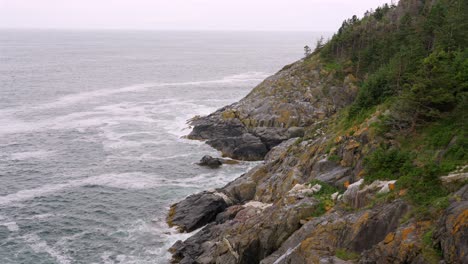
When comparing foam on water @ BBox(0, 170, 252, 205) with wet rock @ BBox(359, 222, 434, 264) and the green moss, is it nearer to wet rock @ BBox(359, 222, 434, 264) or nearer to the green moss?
the green moss

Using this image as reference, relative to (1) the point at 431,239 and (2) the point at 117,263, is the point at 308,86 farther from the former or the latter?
(1) the point at 431,239

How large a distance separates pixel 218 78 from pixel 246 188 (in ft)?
362

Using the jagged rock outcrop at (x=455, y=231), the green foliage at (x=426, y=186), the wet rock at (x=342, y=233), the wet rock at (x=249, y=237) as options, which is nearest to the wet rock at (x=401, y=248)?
the jagged rock outcrop at (x=455, y=231)

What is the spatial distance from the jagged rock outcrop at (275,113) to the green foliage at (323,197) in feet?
107

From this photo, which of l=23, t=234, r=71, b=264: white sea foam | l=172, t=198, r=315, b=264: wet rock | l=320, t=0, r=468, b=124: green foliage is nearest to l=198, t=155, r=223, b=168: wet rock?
l=320, t=0, r=468, b=124: green foliage

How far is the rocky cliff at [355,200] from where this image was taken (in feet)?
65.9

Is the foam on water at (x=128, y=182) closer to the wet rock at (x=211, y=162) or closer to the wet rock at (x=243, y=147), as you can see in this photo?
the wet rock at (x=211, y=162)

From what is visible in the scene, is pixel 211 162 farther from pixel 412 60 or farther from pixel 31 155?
pixel 412 60

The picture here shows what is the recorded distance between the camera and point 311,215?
2886 cm

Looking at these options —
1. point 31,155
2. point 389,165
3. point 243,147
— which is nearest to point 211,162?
point 243,147

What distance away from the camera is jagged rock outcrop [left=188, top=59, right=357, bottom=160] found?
67.6 meters

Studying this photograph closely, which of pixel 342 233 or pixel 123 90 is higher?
pixel 342 233

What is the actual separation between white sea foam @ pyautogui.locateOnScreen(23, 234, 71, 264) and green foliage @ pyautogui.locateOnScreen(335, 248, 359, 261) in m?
25.8

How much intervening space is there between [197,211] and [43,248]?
15.2 metres
